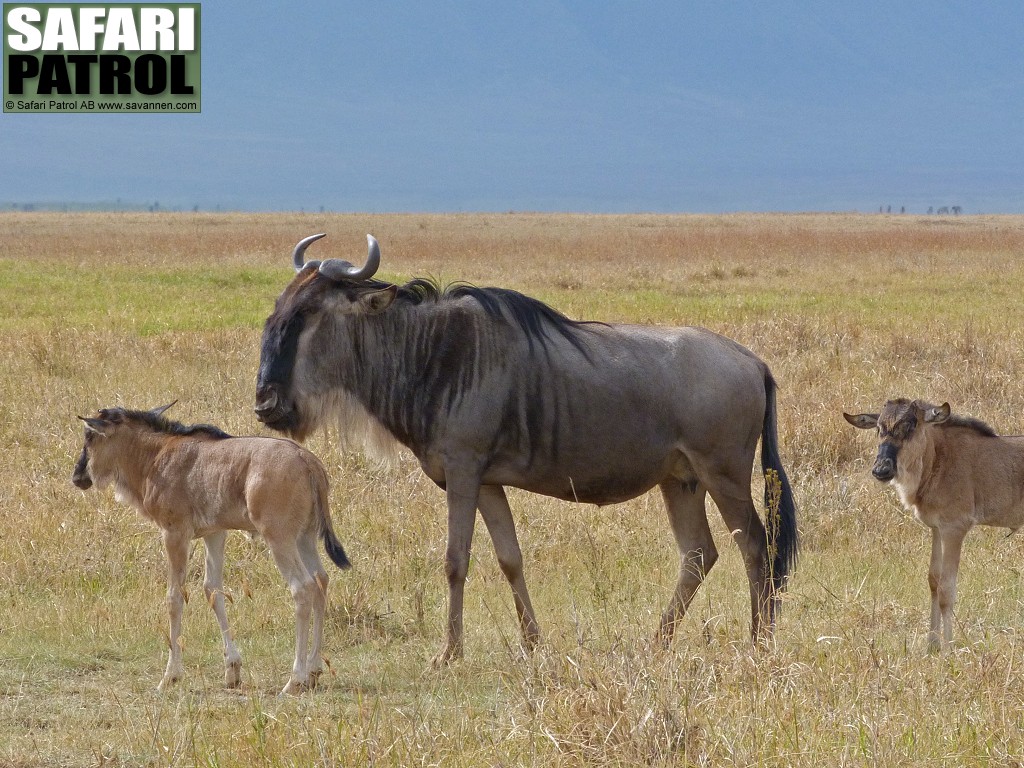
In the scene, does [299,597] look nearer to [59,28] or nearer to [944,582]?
[944,582]

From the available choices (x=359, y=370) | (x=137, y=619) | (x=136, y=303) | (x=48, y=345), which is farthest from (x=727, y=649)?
(x=136, y=303)

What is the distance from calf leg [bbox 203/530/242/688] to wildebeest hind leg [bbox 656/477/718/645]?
2.39 meters

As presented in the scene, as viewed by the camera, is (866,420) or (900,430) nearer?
(900,430)

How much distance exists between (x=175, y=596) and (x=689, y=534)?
114 inches

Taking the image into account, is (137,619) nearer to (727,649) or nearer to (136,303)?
(727,649)

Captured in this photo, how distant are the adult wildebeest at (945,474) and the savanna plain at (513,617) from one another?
0.41 meters

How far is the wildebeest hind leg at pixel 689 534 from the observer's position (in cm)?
659

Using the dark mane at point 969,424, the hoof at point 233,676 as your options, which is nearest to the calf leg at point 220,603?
the hoof at point 233,676

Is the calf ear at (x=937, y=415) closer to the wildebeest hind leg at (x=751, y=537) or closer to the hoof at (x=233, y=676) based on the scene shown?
the wildebeest hind leg at (x=751, y=537)

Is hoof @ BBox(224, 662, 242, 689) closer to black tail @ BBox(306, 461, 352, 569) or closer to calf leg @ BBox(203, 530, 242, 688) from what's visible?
calf leg @ BBox(203, 530, 242, 688)

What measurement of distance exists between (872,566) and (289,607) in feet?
12.7

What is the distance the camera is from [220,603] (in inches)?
229

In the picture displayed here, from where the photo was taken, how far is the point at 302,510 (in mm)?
5762

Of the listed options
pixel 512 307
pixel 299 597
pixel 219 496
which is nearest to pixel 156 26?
pixel 512 307
